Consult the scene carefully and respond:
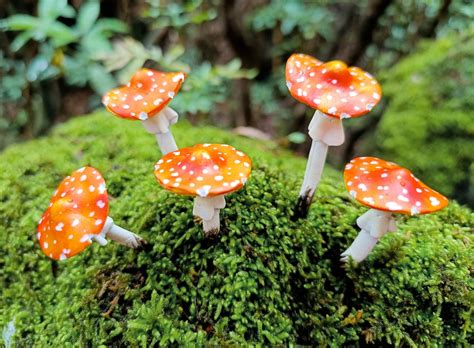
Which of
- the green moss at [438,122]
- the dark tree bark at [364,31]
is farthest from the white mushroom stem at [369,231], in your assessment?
the dark tree bark at [364,31]

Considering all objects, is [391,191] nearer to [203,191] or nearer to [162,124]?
[203,191]

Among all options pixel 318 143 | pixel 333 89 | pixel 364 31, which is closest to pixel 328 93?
pixel 333 89

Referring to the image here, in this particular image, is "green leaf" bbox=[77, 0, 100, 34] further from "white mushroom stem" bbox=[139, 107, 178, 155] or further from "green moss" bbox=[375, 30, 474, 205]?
"green moss" bbox=[375, 30, 474, 205]

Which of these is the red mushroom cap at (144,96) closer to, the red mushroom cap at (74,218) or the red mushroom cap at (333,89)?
the red mushroom cap at (74,218)

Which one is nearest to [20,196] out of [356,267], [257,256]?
[257,256]

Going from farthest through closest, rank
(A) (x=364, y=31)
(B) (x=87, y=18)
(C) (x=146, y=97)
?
(A) (x=364, y=31)
(B) (x=87, y=18)
(C) (x=146, y=97)

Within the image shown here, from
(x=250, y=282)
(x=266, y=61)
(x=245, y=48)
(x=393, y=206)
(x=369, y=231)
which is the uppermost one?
(x=393, y=206)

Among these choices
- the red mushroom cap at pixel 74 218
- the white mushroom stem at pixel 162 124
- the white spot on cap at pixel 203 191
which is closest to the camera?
the white spot on cap at pixel 203 191
